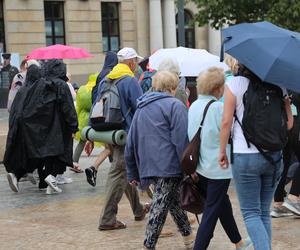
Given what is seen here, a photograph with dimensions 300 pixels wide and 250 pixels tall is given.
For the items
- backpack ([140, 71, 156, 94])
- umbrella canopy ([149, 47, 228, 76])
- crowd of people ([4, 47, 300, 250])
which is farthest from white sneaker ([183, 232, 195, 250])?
umbrella canopy ([149, 47, 228, 76])

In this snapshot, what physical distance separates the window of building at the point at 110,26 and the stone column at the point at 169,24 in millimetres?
2975

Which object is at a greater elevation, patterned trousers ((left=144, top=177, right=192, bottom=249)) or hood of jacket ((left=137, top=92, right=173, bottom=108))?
hood of jacket ((left=137, top=92, right=173, bottom=108))

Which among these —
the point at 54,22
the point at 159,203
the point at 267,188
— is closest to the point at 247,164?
the point at 267,188

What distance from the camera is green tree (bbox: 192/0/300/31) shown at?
19562mm

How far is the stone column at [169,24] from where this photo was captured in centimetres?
3872

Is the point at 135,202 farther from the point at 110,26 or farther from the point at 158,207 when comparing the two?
the point at 110,26

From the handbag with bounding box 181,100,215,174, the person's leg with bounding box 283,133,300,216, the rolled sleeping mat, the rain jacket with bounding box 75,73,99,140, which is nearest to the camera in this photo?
the handbag with bounding box 181,100,215,174

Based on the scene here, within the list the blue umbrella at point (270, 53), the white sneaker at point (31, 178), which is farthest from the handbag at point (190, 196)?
the white sneaker at point (31, 178)

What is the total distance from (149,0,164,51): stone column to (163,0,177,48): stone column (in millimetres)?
748

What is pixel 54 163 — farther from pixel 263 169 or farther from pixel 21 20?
pixel 21 20

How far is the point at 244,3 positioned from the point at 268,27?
16.2 metres

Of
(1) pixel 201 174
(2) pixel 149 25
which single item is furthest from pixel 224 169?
(2) pixel 149 25

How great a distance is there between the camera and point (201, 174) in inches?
206

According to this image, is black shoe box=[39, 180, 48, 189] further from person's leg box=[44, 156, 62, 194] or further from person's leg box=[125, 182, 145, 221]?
person's leg box=[125, 182, 145, 221]
